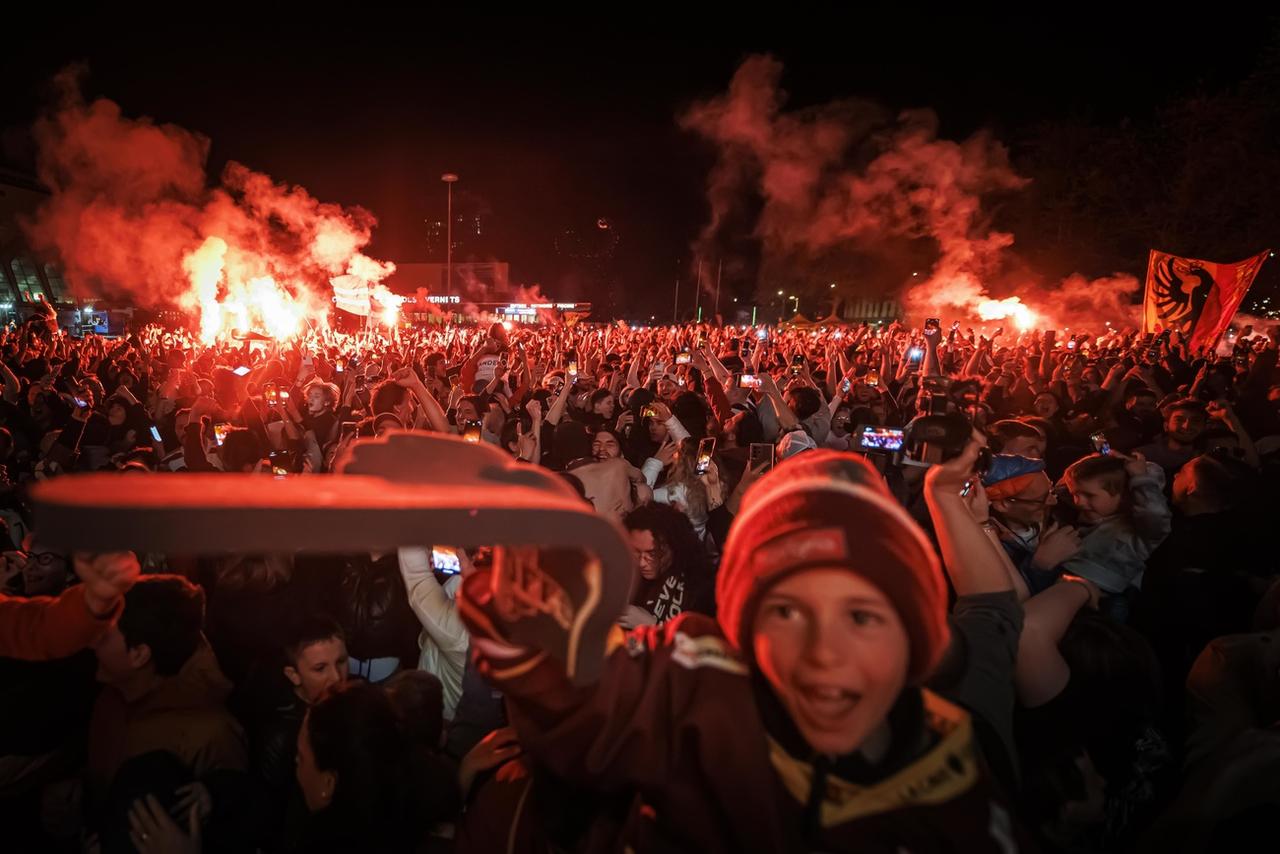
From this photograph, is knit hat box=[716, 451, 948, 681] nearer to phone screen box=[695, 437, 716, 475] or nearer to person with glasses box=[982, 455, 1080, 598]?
person with glasses box=[982, 455, 1080, 598]

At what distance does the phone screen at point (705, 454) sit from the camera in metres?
5.07

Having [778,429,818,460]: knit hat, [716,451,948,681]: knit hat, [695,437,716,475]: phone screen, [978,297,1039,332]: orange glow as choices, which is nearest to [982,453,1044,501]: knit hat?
[778,429,818,460]: knit hat

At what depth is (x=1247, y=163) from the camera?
1016 inches

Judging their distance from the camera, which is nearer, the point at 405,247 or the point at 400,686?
the point at 400,686

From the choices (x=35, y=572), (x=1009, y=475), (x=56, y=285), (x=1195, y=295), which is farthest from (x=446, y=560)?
(x=56, y=285)

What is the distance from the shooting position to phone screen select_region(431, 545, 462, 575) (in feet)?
11.1

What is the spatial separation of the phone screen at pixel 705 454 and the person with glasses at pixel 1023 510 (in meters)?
2.03

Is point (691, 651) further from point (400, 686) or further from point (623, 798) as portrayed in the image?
point (400, 686)

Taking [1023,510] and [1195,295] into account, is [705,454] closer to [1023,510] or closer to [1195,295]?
[1023,510]

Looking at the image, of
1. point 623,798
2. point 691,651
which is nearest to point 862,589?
point 691,651

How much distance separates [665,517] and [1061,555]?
76.0 inches

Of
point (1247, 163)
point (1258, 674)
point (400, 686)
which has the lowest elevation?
point (400, 686)

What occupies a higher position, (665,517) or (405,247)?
(405,247)

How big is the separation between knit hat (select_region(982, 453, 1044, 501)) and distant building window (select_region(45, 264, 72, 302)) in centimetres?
6057
